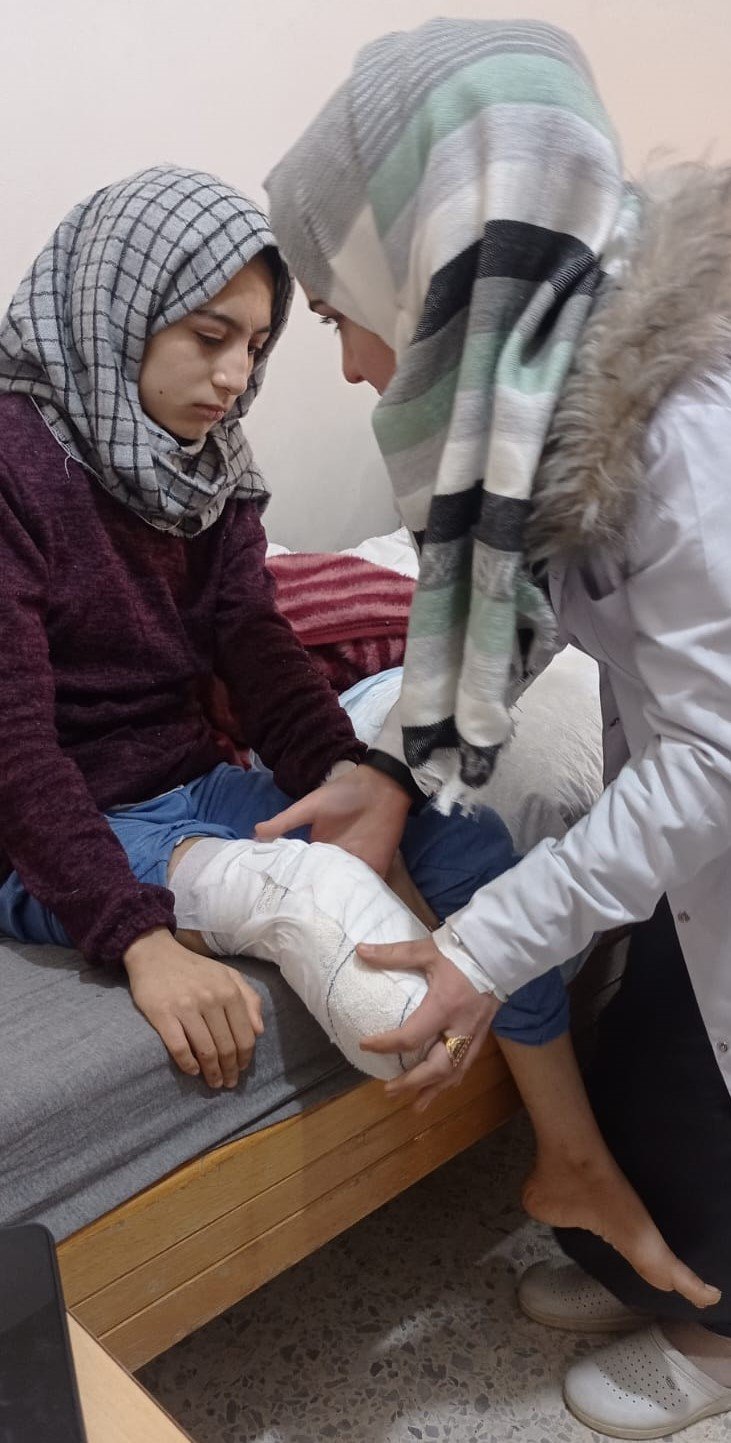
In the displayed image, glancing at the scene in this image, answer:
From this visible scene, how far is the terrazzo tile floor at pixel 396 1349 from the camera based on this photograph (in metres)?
0.99

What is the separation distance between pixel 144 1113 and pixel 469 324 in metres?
0.61

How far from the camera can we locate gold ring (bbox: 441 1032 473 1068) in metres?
0.81

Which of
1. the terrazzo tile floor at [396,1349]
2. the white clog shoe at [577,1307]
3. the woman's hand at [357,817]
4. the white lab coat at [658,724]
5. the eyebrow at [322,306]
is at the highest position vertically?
the eyebrow at [322,306]

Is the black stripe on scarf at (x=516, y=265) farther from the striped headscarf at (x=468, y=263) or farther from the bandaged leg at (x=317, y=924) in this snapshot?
the bandaged leg at (x=317, y=924)

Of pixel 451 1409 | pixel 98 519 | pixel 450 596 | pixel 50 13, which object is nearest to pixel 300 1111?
pixel 451 1409

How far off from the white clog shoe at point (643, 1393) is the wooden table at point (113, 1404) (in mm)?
560

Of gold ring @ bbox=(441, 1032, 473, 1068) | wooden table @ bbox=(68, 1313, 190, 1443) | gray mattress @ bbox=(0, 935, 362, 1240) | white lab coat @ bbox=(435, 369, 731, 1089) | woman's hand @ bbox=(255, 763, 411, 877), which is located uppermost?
white lab coat @ bbox=(435, 369, 731, 1089)

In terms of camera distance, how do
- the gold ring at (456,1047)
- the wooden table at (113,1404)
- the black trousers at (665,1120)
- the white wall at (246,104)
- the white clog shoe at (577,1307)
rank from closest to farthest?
the wooden table at (113,1404) → the gold ring at (456,1047) → the black trousers at (665,1120) → the white clog shoe at (577,1307) → the white wall at (246,104)

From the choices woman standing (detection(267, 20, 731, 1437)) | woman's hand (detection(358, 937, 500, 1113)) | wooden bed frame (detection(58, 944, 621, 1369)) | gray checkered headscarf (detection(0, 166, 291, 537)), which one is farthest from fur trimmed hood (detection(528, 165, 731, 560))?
wooden bed frame (detection(58, 944, 621, 1369))

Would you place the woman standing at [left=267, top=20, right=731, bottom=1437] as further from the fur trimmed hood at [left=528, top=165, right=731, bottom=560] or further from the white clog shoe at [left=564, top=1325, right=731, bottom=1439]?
the white clog shoe at [left=564, top=1325, right=731, bottom=1439]

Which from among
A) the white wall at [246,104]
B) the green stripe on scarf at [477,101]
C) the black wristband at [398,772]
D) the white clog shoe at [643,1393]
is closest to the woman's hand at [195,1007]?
the black wristband at [398,772]

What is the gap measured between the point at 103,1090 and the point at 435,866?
34 cm

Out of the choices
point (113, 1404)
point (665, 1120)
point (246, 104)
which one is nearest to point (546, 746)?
point (665, 1120)

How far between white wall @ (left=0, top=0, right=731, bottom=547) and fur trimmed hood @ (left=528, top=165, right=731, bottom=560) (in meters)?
0.79
